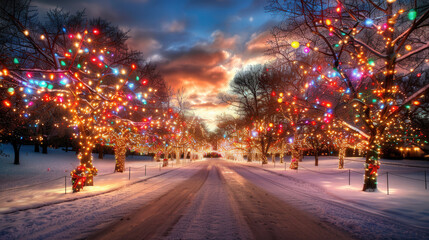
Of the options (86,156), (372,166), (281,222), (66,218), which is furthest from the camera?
(86,156)

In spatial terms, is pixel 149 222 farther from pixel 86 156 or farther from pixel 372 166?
pixel 372 166

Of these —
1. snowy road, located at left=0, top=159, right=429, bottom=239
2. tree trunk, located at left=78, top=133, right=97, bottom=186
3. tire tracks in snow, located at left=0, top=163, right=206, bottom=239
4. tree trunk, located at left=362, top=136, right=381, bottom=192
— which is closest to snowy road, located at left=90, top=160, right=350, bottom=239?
snowy road, located at left=0, top=159, right=429, bottom=239

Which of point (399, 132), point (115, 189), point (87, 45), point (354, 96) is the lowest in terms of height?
point (115, 189)

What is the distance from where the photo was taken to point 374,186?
38.2 ft

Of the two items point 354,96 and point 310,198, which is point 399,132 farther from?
point 310,198

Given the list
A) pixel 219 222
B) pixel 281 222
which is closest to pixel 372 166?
pixel 281 222

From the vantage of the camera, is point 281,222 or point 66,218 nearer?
point 281,222

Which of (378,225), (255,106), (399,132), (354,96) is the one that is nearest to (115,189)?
(378,225)

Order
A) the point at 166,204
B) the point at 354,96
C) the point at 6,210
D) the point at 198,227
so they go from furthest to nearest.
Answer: the point at 354,96 < the point at 166,204 < the point at 6,210 < the point at 198,227

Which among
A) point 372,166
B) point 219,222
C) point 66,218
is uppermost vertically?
point 372,166

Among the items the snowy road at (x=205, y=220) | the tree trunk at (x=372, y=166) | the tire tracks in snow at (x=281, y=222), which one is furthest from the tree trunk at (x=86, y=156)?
the tree trunk at (x=372, y=166)

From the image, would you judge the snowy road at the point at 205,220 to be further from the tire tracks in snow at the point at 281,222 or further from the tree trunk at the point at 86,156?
the tree trunk at the point at 86,156

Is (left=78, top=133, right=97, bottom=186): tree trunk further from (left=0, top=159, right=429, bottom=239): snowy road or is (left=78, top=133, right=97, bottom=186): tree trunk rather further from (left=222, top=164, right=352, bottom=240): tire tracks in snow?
(left=222, top=164, right=352, bottom=240): tire tracks in snow

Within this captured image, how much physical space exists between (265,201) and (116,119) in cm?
1135
